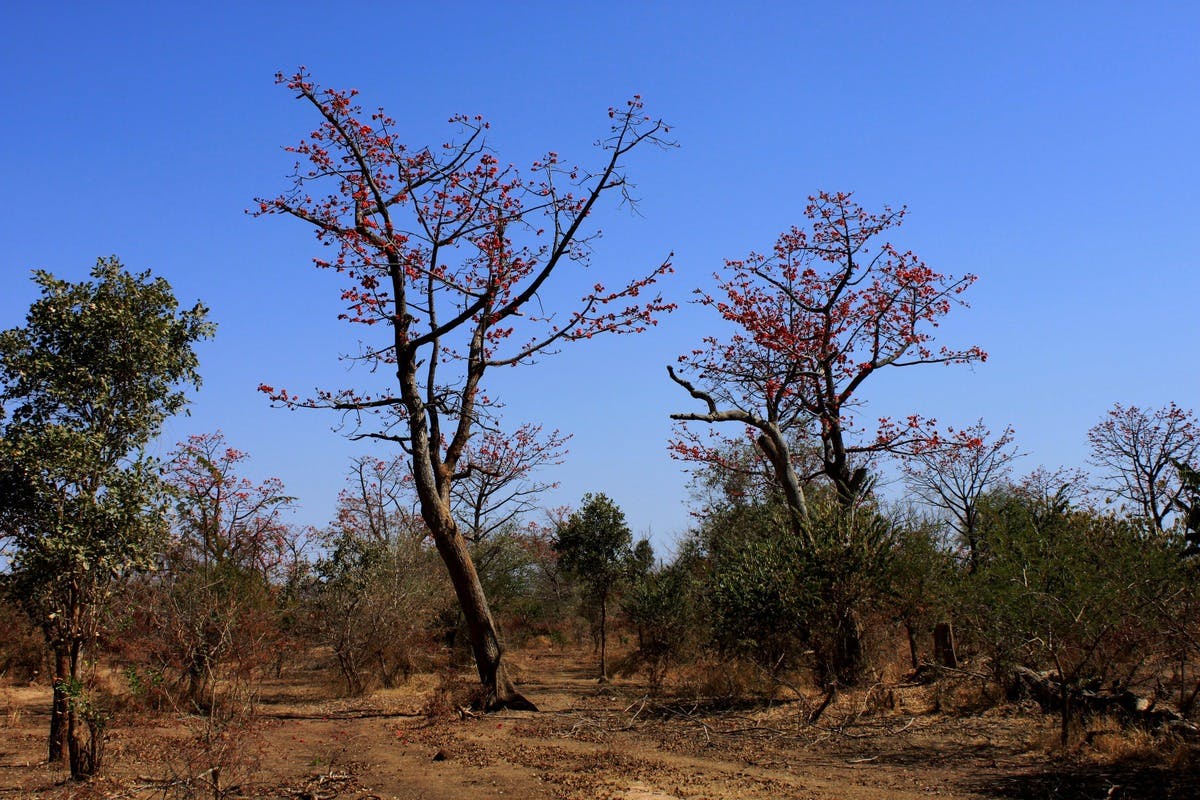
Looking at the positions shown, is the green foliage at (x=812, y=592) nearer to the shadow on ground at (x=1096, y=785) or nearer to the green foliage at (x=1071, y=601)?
the green foliage at (x=1071, y=601)

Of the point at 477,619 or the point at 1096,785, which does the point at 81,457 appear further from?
the point at 1096,785

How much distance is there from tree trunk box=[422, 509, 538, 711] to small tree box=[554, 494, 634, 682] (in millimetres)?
8098

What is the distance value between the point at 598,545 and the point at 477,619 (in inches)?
333

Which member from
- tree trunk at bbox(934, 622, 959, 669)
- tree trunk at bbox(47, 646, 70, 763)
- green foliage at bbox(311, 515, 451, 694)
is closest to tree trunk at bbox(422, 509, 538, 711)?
green foliage at bbox(311, 515, 451, 694)

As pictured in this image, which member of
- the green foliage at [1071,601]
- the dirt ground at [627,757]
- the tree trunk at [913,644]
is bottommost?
the dirt ground at [627,757]

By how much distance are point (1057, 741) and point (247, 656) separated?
36.0 feet

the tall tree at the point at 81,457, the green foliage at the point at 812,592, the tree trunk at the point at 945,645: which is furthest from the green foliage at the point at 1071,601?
the tall tree at the point at 81,457

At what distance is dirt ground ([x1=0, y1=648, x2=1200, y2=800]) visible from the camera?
7.49 metres

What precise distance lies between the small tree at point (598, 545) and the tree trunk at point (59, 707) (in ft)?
43.9

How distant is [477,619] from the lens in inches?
537

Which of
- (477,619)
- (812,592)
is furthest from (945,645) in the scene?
(477,619)

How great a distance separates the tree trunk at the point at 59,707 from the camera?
9.21m

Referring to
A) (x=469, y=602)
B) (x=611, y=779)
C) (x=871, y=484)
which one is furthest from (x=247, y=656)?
(x=871, y=484)

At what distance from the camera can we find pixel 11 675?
62.8ft
